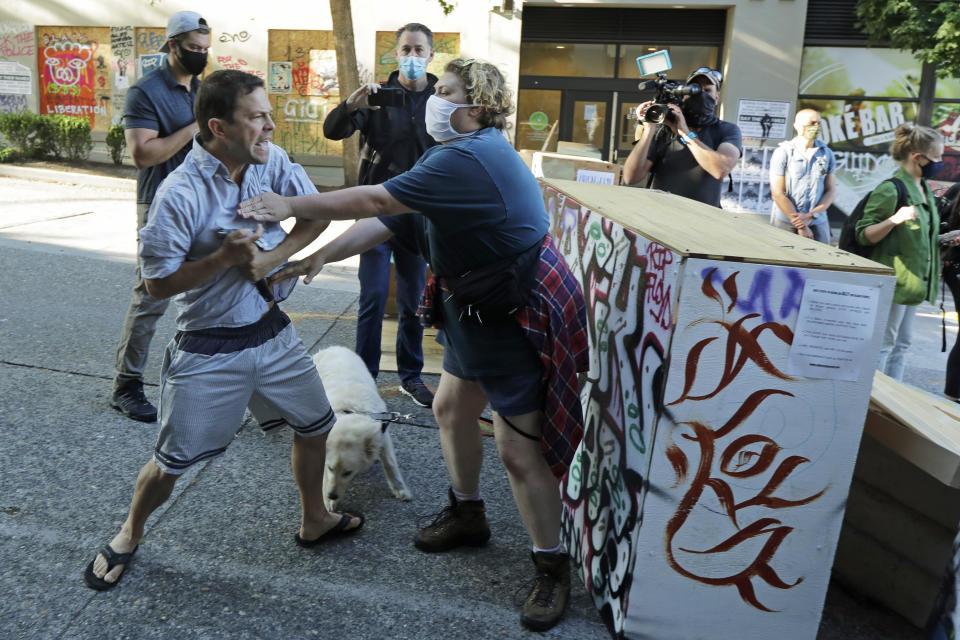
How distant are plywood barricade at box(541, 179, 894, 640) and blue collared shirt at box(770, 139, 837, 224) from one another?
4.60 m

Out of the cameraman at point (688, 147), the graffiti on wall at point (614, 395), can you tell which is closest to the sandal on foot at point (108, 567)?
the graffiti on wall at point (614, 395)

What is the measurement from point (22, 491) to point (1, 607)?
2.75 ft

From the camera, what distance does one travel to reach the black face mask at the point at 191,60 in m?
3.89

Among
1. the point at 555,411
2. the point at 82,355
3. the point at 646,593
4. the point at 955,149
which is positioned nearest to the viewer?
the point at 646,593

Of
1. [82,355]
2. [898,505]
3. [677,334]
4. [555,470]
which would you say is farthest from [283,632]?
[82,355]

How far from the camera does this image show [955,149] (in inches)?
556

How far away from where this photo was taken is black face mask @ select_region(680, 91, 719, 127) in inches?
193

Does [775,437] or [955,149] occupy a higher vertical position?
[955,149]

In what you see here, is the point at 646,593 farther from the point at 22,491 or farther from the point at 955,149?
the point at 955,149

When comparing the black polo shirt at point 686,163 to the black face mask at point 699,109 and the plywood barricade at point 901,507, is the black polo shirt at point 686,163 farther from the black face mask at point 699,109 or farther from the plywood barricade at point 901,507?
the plywood barricade at point 901,507

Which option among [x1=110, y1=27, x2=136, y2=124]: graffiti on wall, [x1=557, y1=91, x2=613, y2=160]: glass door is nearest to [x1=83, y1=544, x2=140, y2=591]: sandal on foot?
[x1=557, y1=91, x2=613, y2=160]: glass door

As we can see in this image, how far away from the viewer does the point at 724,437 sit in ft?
7.96

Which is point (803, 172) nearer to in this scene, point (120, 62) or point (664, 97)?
point (664, 97)

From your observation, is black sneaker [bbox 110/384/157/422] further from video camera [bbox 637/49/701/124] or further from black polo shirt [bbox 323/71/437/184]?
video camera [bbox 637/49/701/124]
